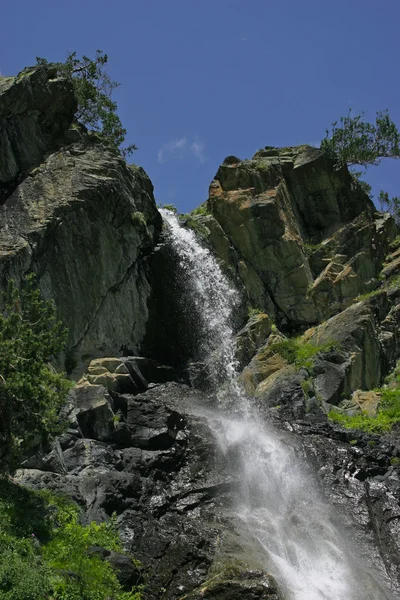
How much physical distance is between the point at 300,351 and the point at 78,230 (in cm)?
1125

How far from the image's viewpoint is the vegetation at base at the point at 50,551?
1052cm

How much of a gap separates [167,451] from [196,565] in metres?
5.71

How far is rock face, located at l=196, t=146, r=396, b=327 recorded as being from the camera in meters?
32.6

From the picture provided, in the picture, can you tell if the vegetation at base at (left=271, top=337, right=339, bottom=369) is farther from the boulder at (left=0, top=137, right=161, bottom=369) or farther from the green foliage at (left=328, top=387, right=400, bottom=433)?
the boulder at (left=0, top=137, right=161, bottom=369)

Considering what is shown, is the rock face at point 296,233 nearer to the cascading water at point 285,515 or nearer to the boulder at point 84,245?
the boulder at point 84,245

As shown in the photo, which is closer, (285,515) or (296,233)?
(285,515)

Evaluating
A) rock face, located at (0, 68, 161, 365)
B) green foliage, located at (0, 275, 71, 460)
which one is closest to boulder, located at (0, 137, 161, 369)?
rock face, located at (0, 68, 161, 365)

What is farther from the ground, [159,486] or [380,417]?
[159,486]

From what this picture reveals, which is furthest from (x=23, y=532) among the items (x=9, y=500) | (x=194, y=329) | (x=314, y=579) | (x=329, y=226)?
(x=329, y=226)

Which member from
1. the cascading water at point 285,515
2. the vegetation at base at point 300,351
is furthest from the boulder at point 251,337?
the cascading water at point 285,515

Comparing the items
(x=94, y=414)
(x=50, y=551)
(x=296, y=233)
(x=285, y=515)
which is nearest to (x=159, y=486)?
(x=94, y=414)

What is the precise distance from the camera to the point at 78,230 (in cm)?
2575

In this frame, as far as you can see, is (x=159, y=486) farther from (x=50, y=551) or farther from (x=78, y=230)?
(x=78, y=230)

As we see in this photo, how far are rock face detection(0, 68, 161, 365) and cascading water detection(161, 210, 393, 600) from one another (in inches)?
228
